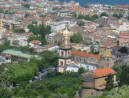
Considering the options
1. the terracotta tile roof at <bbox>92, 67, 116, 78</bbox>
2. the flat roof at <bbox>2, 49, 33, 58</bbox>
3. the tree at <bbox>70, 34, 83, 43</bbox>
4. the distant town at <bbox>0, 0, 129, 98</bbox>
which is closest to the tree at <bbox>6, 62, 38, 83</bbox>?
the distant town at <bbox>0, 0, 129, 98</bbox>

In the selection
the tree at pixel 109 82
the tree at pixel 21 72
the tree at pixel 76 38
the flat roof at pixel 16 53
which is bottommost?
the tree at pixel 76 38

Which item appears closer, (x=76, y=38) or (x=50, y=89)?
(x=50, y=89)

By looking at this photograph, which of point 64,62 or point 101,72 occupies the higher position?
point 101,72

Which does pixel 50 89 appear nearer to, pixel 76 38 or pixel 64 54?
pixel 64 54

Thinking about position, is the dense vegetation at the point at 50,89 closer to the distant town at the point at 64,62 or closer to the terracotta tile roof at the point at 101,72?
the distant town at the point at 64,62

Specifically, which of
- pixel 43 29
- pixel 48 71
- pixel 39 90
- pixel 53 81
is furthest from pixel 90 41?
pixel 39 90

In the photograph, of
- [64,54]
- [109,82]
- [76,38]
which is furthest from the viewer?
[76,38]

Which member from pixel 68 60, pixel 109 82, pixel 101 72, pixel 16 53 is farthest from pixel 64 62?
pixel 109 82

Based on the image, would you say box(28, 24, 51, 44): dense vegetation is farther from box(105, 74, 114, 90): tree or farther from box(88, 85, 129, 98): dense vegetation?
box(88, 85, 129, 98): dense vegetation

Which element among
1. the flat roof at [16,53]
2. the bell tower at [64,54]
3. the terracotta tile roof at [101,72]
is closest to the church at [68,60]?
the bell tower at [64,54]
